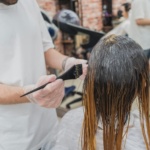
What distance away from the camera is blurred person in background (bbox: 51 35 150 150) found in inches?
34.2

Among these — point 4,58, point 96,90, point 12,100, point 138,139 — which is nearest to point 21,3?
point 4,58

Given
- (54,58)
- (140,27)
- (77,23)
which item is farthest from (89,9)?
(54,58)

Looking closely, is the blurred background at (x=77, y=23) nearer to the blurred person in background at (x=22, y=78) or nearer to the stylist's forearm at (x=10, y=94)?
the blurred person in background at (x=22, y=78)

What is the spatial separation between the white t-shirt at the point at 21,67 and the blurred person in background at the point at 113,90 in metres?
0.33

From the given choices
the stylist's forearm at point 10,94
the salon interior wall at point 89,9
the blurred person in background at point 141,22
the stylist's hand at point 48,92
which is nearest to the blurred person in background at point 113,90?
the stylist's hand at point 48,92

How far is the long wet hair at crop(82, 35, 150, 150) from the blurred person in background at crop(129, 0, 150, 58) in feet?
5.43

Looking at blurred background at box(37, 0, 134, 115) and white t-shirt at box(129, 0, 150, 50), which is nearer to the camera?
white t-shirt at box(129, 0, 150, 50)

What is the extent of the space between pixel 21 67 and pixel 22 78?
45 millimetres

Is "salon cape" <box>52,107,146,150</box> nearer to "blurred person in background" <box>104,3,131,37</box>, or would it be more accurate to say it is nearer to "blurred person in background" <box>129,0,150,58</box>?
"blurred person in background" <box>129,0,150,58</box>

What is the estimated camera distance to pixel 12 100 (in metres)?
1.01

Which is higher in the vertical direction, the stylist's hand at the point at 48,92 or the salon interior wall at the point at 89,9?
the stylist's hand at the point at 48,92

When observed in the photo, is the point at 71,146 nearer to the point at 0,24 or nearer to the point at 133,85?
the point at 133,85

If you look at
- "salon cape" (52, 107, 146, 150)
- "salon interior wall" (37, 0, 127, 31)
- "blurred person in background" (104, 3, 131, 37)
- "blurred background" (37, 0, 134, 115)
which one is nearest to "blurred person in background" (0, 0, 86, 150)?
"salon cape" (52, 107, 146, 150)

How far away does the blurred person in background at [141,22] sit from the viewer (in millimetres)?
2578
